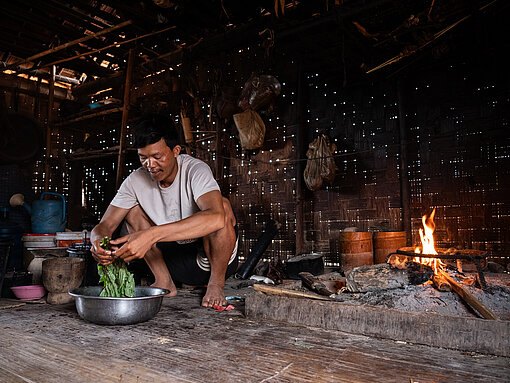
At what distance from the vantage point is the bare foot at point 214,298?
293 cm

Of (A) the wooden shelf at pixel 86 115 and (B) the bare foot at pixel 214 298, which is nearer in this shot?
(B) the bare foot at pixel 214 298

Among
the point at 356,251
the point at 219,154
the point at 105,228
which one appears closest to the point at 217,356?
the point at 105,228

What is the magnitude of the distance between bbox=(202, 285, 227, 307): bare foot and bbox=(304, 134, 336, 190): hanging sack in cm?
262

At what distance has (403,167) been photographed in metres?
4.71

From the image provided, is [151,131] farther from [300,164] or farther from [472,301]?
[300,164]

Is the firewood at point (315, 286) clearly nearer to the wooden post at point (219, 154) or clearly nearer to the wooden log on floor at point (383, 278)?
the wooden log on floor at point (383, 278)

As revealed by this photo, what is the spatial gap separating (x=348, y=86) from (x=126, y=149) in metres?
4.20

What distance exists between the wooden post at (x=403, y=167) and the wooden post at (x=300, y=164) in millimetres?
1424

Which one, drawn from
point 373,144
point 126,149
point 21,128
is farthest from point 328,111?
point 21,128

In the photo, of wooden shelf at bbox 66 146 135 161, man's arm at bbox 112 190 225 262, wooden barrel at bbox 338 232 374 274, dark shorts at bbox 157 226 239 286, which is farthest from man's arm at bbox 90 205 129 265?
wooden shelf at bbox 66 146 135 161

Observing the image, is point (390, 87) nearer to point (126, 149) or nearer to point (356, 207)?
point (356, 207)

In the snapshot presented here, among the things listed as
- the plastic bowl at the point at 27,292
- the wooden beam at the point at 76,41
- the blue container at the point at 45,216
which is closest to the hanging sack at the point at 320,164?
the wooden beam at the point at 76,41

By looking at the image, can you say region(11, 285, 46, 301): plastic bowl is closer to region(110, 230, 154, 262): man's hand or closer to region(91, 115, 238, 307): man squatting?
region(91, 115, 238, 307): man squatting

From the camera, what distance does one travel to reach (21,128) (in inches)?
315
